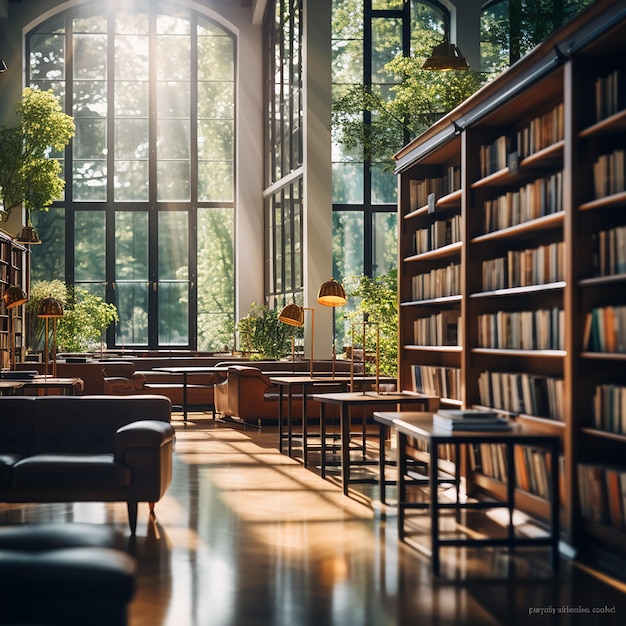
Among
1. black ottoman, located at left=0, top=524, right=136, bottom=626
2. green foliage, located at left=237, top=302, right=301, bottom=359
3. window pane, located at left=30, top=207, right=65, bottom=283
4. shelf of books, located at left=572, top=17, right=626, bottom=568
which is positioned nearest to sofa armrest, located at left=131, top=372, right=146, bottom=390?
green foliage, located at left=237, top=302, right=301, bottom=359

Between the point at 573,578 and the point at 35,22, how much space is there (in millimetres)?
16631

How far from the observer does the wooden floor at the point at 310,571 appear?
385 cm

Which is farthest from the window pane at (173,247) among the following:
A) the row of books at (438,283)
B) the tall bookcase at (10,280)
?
the row of books at (438,283)

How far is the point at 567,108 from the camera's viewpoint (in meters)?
4.97

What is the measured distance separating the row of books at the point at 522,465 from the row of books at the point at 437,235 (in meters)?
1.63

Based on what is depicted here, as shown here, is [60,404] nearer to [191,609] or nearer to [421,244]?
[191,609]

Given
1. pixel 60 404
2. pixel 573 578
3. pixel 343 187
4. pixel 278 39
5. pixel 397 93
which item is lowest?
pixel 573 578

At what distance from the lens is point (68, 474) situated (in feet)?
17.8

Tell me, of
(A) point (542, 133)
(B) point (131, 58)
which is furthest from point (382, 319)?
(B) point (131, 58)

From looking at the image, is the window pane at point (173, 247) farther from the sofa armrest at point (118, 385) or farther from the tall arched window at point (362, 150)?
the sofa armrest at point (118, 385)

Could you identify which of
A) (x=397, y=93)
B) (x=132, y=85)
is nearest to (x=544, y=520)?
(x=397, y=93)

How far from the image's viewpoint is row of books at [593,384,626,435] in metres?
4.59

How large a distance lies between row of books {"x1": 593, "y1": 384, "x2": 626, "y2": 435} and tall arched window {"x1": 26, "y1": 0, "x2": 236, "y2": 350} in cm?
1360

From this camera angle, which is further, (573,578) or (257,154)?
(257,154)
